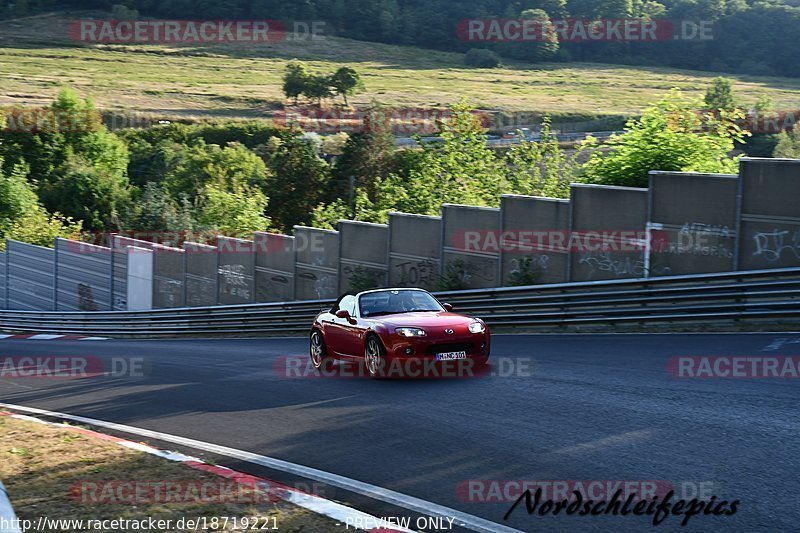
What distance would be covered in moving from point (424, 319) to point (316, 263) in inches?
605

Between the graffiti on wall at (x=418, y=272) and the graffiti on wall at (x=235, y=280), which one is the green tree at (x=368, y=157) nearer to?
the graffiti on wall at (x=235, y=280)

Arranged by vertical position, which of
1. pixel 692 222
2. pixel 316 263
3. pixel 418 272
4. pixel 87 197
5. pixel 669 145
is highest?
pixel 669 145

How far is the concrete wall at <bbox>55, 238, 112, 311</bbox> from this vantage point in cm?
4012

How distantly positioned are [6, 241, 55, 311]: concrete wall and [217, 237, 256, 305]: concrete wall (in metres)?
13.8

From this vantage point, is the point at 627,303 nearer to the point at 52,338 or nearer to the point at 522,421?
the point at 522,421

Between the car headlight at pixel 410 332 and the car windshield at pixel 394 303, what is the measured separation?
3.98ft

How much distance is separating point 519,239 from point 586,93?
81810mm

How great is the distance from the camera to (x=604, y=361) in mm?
13812

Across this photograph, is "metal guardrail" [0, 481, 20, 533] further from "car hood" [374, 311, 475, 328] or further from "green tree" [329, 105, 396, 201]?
"green tree" [329, 105, 396, 201]

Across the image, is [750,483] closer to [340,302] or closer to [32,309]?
[340,302]

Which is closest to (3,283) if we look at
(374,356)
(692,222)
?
(374,356)

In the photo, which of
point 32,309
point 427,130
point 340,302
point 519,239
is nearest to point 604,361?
point 340,302

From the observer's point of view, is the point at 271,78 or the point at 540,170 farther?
the point at 271,78

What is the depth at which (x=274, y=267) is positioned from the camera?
102 ft
